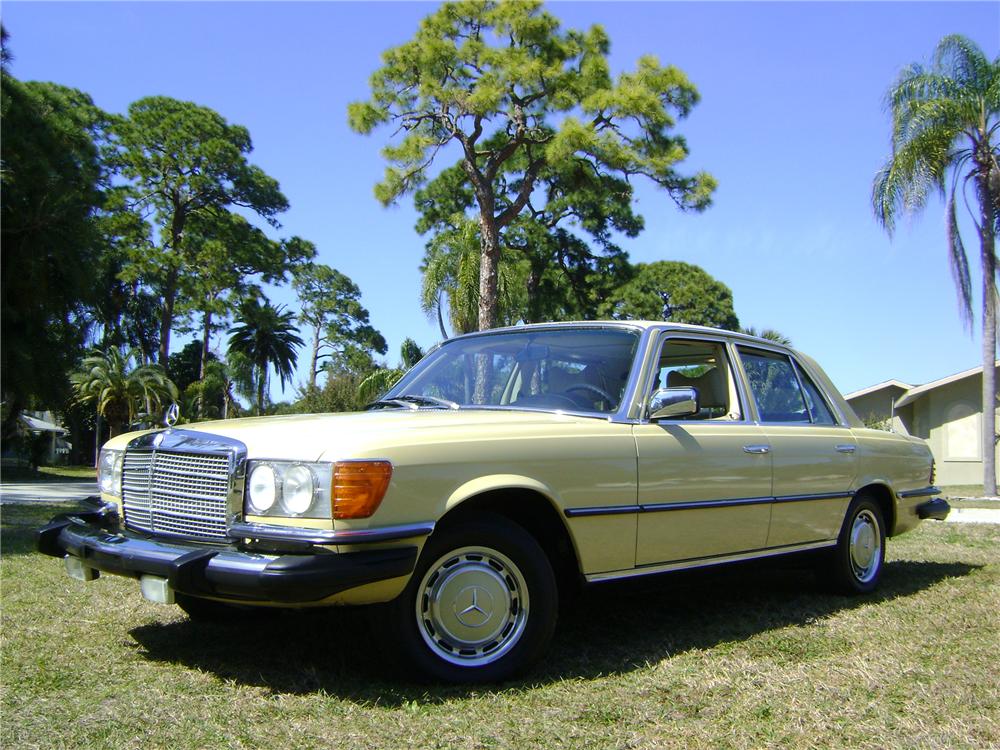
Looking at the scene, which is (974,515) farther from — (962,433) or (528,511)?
(962,433)

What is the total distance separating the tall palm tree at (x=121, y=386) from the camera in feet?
120

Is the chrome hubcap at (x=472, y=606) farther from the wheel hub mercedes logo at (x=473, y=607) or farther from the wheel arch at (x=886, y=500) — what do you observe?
the wheel arch at (x=886, y=500)

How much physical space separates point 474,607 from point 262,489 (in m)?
1.03

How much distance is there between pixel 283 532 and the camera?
3598 millimetres

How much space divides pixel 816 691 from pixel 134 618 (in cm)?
371

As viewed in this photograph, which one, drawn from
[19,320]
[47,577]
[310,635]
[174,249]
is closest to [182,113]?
[174,249]

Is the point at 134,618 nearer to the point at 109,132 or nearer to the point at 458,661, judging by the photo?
the point at 458,661

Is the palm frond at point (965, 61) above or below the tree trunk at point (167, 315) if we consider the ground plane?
above

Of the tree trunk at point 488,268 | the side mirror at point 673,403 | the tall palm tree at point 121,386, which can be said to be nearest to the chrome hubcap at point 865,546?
the side mirror at point 673,403

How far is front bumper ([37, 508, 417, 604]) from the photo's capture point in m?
3.46

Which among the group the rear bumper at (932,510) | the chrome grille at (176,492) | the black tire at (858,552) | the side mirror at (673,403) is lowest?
the black tire at (858,552)

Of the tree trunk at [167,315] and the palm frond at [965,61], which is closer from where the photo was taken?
the palm frond at [965,61]

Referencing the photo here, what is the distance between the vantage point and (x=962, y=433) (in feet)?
97.9

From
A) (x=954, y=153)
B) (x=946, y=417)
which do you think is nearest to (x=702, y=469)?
(x=954, y=153)
